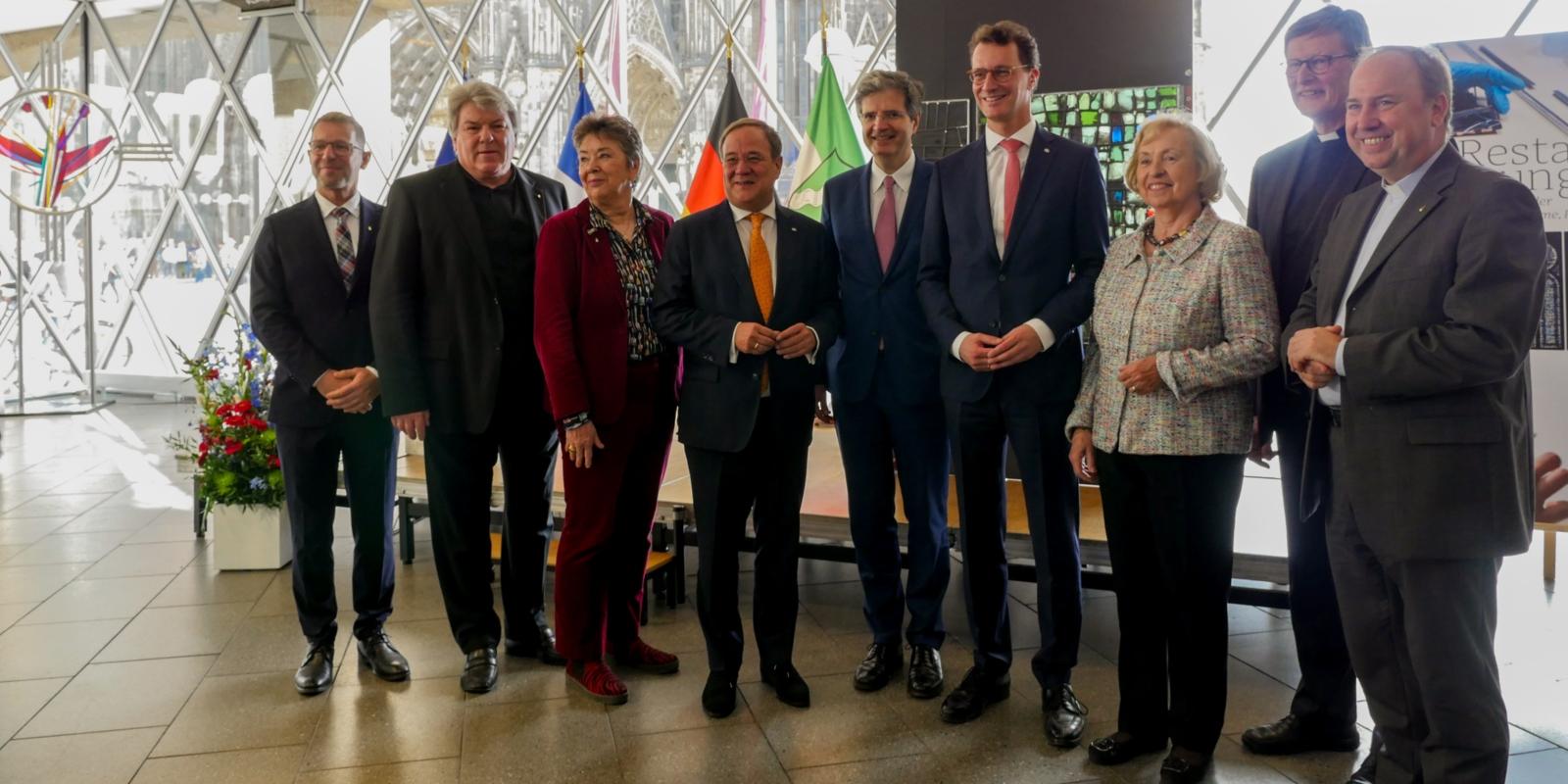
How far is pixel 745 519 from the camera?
90.3 inches

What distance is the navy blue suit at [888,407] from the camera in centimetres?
227

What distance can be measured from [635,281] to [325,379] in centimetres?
66

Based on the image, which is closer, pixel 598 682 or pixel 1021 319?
pixel 1021 319

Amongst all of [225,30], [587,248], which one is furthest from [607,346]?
[225,30]

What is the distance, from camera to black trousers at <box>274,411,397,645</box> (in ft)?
7.99

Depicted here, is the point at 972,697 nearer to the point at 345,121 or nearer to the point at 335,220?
the point at 335,220

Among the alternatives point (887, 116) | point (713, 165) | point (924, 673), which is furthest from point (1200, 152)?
point (713, 165)

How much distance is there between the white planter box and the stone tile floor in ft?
0.23

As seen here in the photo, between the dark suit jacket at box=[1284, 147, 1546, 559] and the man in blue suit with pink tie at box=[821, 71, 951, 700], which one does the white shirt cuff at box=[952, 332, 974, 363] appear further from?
the dark suit jacket at box=[1284, 147, 1546, 559]

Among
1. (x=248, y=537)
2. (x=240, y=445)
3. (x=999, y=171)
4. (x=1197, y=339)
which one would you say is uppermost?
(x=999, y=171)

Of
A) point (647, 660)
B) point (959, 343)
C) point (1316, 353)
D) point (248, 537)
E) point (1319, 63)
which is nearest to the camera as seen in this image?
point (1316, 353)

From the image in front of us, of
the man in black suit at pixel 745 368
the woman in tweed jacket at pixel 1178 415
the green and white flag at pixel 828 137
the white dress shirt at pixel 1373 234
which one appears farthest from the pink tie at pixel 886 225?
the green and white flag at pixel 828 137

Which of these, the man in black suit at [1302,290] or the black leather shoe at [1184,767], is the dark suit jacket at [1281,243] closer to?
the man in black suit at [1302,290]

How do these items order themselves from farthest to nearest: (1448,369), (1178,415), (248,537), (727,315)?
(248,537) < (727,315) < (1178,415) < (1448,369)
